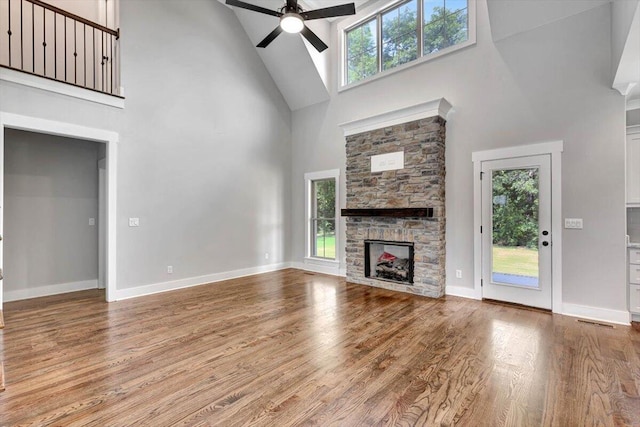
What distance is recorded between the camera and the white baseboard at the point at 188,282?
4919 mm

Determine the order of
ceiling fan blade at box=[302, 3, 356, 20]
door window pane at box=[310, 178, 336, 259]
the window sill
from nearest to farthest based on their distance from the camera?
1. ceiling fan blade at box=[302, 3, 356, 20]
2. the window sill
3. door window pane at box=[310, 178, 336, 259]

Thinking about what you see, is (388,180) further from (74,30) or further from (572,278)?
(74,30)

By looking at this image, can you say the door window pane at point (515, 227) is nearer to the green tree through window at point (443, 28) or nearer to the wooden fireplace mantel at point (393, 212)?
the wooden fireplace mantel at point (393, 212)

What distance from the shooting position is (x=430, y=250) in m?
4.93

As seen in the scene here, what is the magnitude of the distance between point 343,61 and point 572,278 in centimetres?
579

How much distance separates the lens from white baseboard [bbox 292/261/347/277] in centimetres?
657

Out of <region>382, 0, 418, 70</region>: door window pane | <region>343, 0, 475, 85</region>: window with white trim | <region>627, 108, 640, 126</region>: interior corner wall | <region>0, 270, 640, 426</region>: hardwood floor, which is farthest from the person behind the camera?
<region>382, 0, 418, 70</region>: door window pane

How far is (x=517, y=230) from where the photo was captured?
14.5 feet

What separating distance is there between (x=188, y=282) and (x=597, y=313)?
6327 mm

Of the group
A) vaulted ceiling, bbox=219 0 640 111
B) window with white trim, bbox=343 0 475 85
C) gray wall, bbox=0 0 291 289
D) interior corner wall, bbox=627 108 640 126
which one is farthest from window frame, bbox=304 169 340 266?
interior corner wall, bbox=627 108 640 126

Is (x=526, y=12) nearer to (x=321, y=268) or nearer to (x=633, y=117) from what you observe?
(x=633, y=117)

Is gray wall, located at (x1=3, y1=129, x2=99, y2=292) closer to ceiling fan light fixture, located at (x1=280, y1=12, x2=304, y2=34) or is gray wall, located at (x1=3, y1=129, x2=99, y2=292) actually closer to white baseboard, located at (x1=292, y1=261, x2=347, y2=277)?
white baseboard, located at (x1=292, y1=261, x2=347, y2=277)

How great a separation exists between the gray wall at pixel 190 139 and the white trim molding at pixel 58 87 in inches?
3.1

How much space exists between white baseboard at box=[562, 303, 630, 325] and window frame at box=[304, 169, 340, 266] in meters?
3.98
